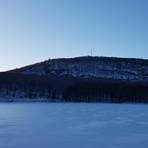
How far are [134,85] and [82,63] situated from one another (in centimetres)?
4295

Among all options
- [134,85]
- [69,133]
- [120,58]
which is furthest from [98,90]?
[69,133]

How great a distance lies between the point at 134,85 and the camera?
89.1 metres

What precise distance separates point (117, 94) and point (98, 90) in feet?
16.2

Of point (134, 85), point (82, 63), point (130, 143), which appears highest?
point (82, 63)

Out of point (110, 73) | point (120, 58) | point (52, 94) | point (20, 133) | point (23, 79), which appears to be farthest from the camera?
point (120, 58)

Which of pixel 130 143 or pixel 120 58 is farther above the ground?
pixel 120 58

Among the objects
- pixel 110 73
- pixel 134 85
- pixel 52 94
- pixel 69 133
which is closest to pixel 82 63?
pixel 110 73

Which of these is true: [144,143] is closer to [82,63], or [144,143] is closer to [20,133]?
[20,133]

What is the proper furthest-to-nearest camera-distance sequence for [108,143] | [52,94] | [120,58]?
[120,58] → [52,94] → [108,143]

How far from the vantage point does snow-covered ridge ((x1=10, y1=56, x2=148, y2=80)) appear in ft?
396

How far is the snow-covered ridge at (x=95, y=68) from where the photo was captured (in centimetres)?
12056

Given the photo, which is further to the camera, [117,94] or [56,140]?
[117,94]

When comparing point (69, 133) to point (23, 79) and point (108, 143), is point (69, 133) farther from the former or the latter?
point (23, 79)

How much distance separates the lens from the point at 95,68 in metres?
125
